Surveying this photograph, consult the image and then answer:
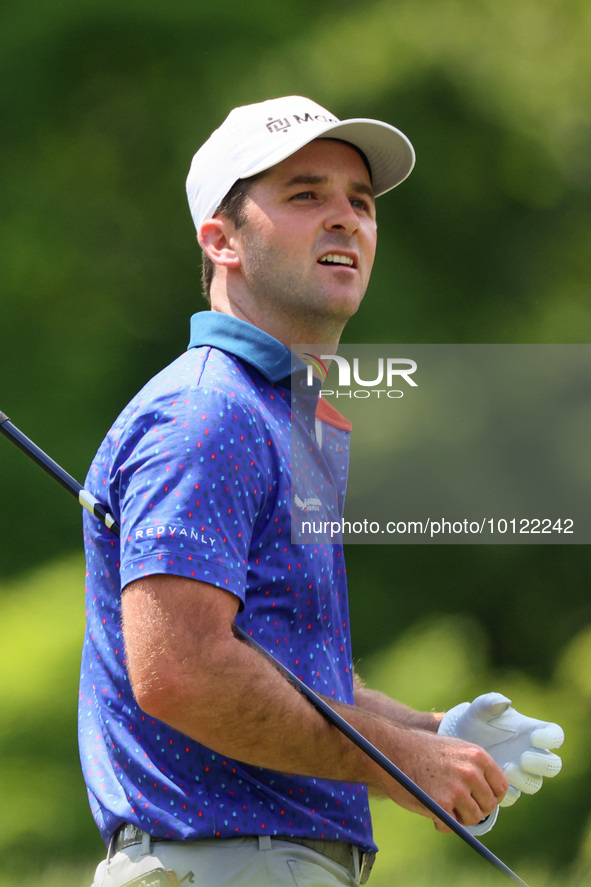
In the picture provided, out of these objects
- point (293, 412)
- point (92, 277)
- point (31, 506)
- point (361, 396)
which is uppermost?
point (92, 277)

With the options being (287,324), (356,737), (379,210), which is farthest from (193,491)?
(379,210)

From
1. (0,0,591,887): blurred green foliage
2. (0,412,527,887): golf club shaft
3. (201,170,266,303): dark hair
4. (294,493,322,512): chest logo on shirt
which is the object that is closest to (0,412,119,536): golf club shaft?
(0,412,527,887): golf club shaft

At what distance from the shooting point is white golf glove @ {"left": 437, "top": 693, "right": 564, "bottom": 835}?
3.61 feet

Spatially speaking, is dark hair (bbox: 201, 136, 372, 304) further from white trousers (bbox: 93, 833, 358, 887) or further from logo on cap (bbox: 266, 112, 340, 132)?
white trousers (bbox: 93, 833, 358, 887)

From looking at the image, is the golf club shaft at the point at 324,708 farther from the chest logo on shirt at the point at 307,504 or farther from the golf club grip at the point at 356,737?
the chest logo on shirt at the point at 307,504

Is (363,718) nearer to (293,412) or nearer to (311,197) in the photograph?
(293,412)

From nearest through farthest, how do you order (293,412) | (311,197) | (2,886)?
(293,412)
(311,197)
(2,886)

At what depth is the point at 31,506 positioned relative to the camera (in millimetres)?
2889

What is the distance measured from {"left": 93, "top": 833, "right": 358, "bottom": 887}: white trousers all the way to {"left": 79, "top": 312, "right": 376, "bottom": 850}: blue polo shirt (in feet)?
0.05

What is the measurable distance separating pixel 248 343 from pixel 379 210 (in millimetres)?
2108

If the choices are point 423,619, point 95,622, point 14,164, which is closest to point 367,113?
point 14,164

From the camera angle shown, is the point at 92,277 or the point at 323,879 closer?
the point at 323,879

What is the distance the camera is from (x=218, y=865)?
Answer: 0.86 metres

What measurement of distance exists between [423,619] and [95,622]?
2042 millimetres
